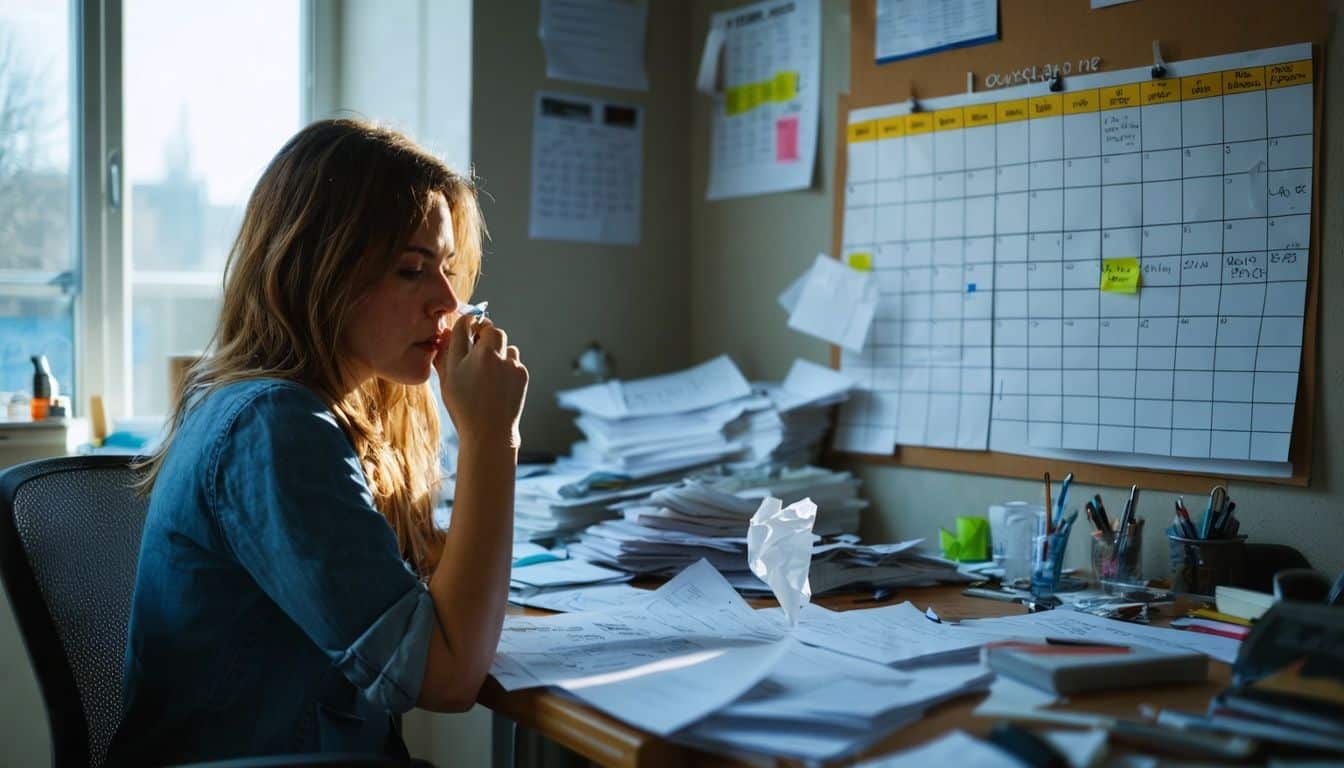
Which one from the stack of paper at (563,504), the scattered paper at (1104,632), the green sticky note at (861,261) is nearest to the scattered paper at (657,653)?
the scattered paper at (1104,632)

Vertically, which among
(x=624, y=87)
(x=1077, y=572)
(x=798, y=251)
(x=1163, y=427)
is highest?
(x=624, y=87)

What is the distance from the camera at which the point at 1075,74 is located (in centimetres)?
163

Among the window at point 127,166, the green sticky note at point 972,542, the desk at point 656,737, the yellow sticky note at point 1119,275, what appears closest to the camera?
the desk at point 656,737

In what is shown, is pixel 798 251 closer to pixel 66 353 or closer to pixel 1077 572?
pixel 1077 572

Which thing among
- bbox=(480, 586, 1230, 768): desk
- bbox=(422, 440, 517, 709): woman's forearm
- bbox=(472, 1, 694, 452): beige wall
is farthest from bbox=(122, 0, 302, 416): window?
bbox=(480, 586, 1230, 768): desk

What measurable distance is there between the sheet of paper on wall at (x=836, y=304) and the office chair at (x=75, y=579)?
1090mm

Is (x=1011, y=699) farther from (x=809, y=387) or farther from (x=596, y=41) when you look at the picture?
(x=596, y=41)

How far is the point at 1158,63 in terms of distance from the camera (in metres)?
1.53

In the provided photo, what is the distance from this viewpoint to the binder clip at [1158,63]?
Result: 1529 millimetres

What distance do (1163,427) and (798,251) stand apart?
73cm

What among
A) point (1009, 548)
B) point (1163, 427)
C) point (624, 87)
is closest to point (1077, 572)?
point (1009, 548)

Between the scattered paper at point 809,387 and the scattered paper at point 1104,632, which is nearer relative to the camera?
the scattered paper at point 1104,632

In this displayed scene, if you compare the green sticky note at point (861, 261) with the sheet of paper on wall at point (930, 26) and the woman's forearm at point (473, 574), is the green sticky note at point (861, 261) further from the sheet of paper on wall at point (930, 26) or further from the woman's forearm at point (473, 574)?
the woman's forearm at point (473, 574)

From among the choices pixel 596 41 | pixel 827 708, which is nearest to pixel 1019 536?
pixel 827 708
